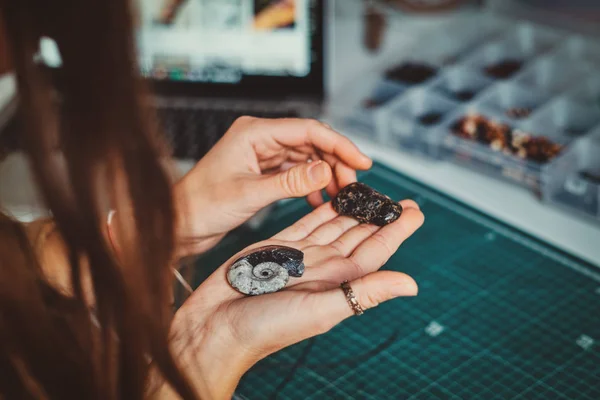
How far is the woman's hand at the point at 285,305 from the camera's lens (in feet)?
2.42

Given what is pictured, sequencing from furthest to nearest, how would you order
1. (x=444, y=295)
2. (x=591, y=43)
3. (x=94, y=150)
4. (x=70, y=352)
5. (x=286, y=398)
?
(x=591, y=43), (x=444, y=295), (x=286, y=398), (x=70, y=352), (x=94, y=150)

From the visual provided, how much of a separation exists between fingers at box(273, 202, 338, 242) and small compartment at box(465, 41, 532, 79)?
663mm

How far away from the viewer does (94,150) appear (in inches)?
20.2

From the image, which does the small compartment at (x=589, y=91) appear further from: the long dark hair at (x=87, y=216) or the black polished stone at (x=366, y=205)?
the long dark hair at (x=87, y=216)

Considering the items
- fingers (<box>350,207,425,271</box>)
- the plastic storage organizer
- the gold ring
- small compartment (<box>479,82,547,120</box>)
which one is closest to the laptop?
the plastic storage organizer

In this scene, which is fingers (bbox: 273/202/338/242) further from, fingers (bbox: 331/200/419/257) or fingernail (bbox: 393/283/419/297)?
fingernail (bbox: 393/283/419/297)

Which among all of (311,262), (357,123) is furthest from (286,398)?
(357,123)

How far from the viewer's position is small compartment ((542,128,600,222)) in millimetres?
1109

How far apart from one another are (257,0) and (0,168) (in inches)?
26.3

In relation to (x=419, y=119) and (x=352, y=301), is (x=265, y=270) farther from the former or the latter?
(x=419, y=119)

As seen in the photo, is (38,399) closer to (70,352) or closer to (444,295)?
(70,352)

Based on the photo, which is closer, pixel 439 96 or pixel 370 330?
pixel 370 330

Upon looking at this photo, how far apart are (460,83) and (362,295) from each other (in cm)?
85

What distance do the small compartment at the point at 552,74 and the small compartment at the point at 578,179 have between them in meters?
0.24
